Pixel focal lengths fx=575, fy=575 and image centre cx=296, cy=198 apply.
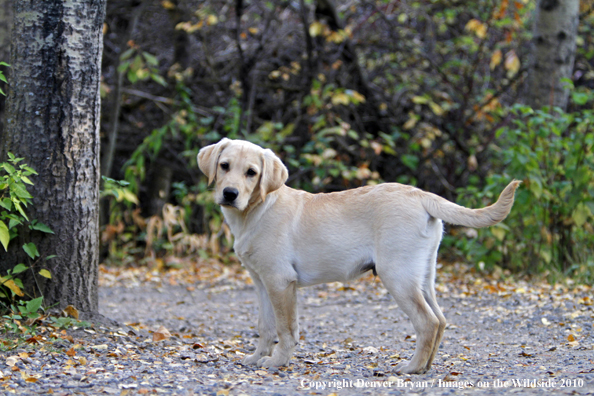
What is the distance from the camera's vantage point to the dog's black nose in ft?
11.9

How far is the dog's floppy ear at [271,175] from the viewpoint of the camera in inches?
148

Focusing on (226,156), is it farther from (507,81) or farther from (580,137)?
(507,81)

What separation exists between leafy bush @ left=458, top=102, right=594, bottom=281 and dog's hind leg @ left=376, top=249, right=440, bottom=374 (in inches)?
137

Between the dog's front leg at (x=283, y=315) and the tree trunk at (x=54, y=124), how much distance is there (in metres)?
1.56

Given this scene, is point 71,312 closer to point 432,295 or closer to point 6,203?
point 6,203

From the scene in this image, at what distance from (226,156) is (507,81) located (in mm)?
7988

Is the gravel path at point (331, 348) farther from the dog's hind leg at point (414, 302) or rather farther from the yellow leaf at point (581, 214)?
the yellow leaf at point (581, 214)

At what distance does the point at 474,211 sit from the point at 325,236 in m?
0.95

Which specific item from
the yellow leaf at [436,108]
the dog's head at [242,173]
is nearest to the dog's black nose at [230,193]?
the dog's head at [242,173]

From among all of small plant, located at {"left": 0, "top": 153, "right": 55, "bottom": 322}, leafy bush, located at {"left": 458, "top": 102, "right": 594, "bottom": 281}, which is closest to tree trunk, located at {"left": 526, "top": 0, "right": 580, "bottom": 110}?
leafy bush, located at {"left": 458, "top": 102, "right": 594, "bottom": 281}

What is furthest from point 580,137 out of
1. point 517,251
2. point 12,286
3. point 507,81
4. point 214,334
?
point 12,286

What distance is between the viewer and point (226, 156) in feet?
12.4

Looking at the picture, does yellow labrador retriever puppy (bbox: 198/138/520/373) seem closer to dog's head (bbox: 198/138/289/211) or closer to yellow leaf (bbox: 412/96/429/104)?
dog's head (bbox: 198/138/289/211)

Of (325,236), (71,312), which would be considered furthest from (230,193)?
(71,312)
